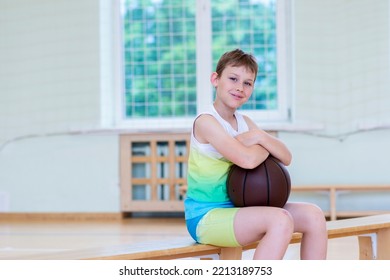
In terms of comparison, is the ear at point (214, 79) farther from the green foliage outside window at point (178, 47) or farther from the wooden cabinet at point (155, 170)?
the green foliage outside window at point (178, 47)

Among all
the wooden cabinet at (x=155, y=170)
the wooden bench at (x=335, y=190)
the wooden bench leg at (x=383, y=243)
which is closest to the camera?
the wooden bench leg at (x=383, y=243)

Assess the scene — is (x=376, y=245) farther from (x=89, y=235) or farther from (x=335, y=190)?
(x=335, y=190)

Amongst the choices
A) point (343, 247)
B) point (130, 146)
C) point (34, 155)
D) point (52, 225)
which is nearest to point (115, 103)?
point (130, 146)

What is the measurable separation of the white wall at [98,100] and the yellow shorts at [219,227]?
3359mm

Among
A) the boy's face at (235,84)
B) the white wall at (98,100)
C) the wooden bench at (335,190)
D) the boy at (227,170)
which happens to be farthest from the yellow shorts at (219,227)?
the white wall at (98,100)

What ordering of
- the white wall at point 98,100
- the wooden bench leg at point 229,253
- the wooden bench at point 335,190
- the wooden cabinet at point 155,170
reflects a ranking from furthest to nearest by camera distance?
1. the wooden cabinet at point 155,170
2. the white wall at point 98,100
3. the wooden bench at point 335,190
4. the wooden bench leg at point 229,253

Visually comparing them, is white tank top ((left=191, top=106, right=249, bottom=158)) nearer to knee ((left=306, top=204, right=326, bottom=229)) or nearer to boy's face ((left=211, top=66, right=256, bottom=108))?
boy's face ((left=211, top=66, right=256, bottom=108))

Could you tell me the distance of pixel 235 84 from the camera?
2.00 m

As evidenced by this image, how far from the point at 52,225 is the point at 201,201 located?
313cm

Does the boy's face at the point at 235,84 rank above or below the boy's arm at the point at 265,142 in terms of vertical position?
above

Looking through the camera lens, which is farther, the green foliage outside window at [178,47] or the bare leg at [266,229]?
the green foliage outside window at [178,47]

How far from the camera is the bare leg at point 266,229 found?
70.9 inches

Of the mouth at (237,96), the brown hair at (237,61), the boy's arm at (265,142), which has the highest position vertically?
the brown hair at (237,61)
